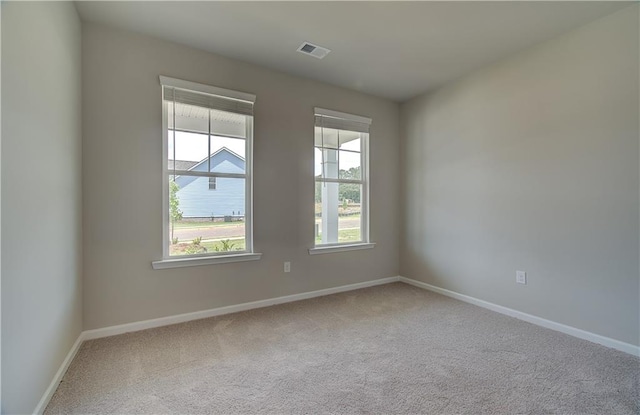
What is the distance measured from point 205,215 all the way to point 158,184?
0.51 meters

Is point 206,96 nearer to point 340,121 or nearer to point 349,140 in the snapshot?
point 340,121

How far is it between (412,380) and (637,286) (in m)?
1.89

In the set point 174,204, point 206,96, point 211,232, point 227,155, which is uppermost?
point 206,96

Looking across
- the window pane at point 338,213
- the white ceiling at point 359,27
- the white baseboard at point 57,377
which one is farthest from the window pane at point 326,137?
the white baseboard at point 57,377

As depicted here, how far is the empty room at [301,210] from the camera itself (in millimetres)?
1639

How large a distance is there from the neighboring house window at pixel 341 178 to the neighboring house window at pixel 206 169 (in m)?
0.91

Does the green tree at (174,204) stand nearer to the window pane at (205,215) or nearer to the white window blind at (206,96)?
the window pane at (205,215)

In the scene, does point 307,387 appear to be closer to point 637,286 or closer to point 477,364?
point 477,364

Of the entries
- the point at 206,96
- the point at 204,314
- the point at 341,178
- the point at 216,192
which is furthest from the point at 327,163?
the point at 204,314

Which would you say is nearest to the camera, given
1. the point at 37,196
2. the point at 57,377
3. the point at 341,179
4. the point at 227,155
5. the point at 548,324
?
the point at 37,196

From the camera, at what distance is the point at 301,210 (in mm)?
3400

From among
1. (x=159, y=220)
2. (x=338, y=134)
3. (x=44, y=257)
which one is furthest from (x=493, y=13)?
(x=44, y=257)

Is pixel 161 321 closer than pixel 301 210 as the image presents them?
Yes

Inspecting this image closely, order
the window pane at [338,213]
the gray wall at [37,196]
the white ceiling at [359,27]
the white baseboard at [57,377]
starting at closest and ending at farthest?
the gray wall at [37,196] < the white baseboard at [57,377] < the white ceiling at [359,27] < the window pane at [338,213]
